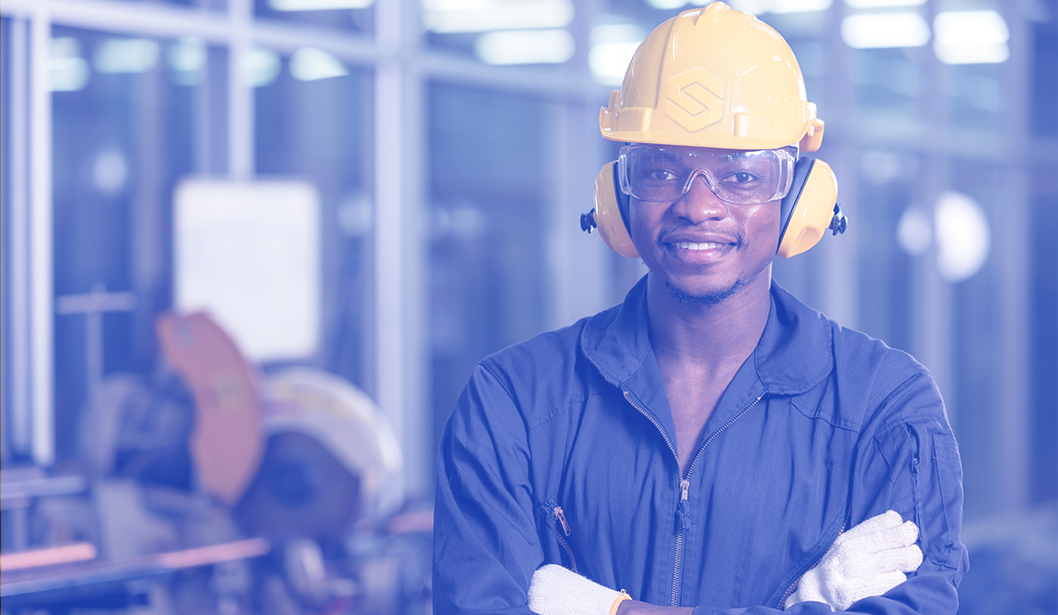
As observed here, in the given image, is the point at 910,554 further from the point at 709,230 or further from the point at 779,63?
the point at 779,63

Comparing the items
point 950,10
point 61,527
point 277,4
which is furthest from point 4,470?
point 950,10

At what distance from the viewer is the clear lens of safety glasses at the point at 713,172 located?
1.44m

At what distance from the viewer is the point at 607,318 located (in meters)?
1.57

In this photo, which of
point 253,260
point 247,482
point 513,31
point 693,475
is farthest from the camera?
point 513,31

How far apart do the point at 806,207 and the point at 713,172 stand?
0.54 ft

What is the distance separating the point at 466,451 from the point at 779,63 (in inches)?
27.0

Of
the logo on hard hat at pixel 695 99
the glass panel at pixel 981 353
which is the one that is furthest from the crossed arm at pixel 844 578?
the glass panel at pixel 981 353

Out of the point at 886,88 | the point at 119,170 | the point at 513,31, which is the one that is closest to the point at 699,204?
the point at 119,170

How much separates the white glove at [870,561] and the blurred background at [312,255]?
2.06 meters

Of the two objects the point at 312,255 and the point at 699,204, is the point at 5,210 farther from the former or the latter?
the point at 699,204

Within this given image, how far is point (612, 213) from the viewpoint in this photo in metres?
1.58

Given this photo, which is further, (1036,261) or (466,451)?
(1036,261)

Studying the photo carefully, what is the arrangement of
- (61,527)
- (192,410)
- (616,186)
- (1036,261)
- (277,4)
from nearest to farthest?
1. (616,186)
2. (61,527)
3. (192,410)
4. (277,4)
5. (1036,261)

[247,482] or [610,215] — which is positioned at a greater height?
[610,215]
